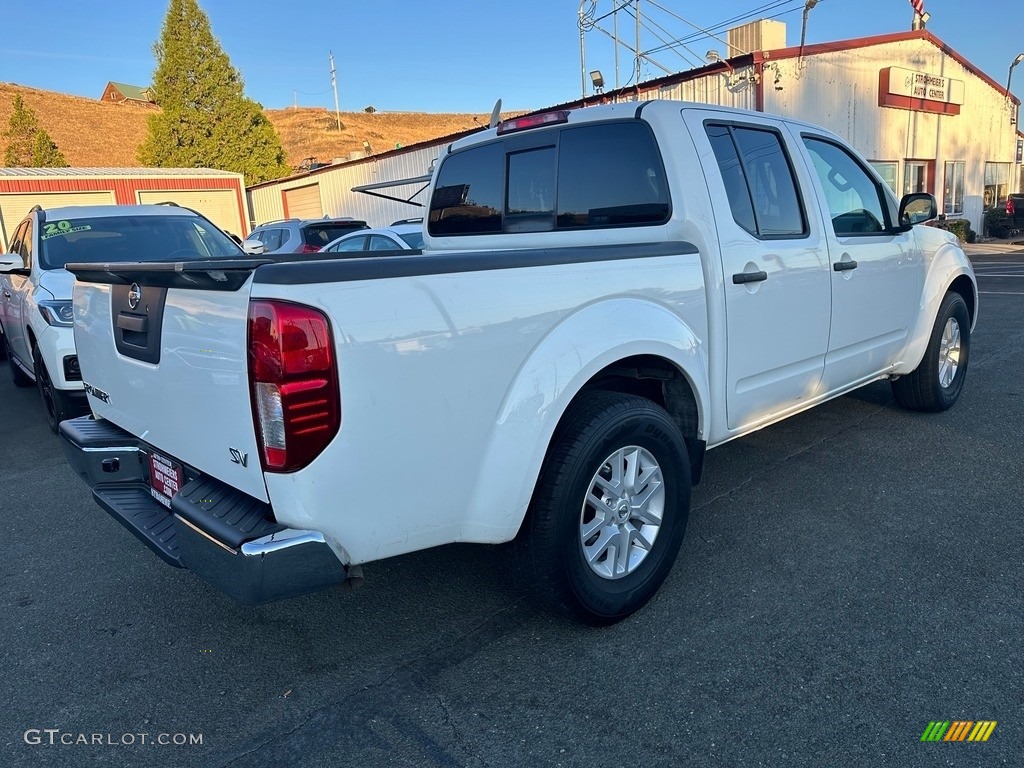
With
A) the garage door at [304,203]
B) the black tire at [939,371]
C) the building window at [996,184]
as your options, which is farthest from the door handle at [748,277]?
the garage door at [304,203]

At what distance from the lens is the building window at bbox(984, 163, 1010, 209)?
25656 millimetres

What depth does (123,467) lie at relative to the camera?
116 inches

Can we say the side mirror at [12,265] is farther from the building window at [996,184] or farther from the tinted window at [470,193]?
the building window at [996,184]

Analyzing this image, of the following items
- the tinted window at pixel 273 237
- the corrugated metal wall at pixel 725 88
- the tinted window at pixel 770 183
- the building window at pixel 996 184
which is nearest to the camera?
the tinted window at pixel 770 183

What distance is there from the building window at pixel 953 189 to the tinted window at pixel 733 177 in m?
23.0

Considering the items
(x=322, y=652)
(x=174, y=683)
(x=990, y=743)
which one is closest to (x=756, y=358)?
(x=990, y=743)

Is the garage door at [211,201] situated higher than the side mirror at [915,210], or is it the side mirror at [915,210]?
the garage door at [211,201]

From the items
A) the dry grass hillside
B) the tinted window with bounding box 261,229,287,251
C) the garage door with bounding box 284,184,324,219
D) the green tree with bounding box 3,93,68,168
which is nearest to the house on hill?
the dry grass hillside

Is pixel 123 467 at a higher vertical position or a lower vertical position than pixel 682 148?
lower

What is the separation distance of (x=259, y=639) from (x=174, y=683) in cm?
34

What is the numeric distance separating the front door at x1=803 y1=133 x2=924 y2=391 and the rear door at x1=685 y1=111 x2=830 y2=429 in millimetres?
184

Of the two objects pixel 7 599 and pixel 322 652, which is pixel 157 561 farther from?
pixel 322 652

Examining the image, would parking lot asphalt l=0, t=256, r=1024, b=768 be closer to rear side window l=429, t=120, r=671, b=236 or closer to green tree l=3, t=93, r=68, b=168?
rear side window l=429, t=120, r=671, b=236

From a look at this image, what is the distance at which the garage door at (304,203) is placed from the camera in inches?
1154
